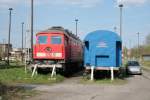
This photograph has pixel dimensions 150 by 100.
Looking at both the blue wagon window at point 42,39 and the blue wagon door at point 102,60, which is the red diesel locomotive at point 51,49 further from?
the blue wagon door at point 102,60

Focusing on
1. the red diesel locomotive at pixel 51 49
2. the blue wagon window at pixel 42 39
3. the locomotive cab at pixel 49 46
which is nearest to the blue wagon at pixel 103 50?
the red diesel locomotive at pixel 51 49

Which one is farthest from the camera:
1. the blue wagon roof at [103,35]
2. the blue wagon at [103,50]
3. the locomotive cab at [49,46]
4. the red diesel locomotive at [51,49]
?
the locomotive cab at [49,46]

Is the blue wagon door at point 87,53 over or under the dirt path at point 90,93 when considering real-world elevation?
over

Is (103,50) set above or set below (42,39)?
Result: below

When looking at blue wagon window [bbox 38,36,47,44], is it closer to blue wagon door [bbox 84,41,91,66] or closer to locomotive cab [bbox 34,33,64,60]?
locomotive cab [bbox 34,33,64,60]

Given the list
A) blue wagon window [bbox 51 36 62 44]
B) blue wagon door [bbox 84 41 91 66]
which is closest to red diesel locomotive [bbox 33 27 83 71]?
blue wagon window [bbox 51 36 62 44]

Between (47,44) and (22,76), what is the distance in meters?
4.71

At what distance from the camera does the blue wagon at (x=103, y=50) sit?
33375mm

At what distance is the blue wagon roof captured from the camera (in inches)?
1323

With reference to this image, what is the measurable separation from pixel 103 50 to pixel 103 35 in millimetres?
1209

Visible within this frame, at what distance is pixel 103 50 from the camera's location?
33531 millimetres

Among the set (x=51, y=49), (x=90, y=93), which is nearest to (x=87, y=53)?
(x=51, y=49)

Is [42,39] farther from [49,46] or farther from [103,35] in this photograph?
[103,35]

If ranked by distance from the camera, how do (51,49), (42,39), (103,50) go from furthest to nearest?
1. (42,39)
2. (51,49)
3. (103,50)
